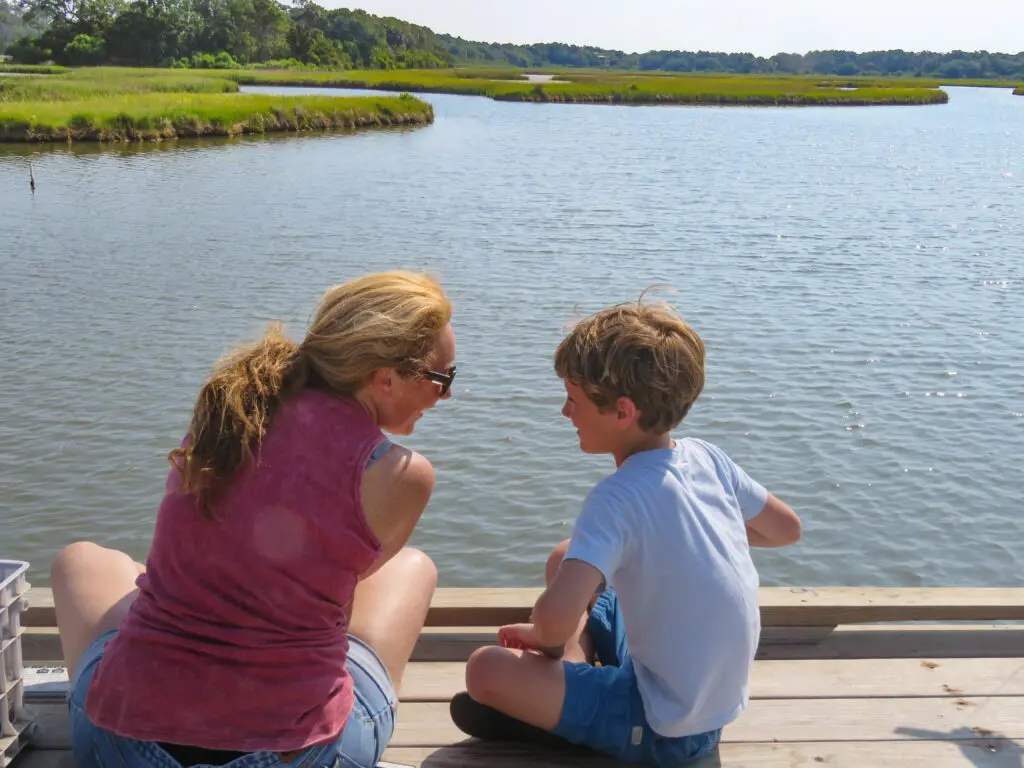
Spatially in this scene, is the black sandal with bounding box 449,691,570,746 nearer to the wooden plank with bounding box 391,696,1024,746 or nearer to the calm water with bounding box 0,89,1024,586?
the wooden plank with bounding box 391,696,1024,746

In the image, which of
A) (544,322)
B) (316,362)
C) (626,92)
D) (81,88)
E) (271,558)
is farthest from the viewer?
(626,92)

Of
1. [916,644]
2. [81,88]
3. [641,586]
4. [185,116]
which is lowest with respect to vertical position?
[185,116]

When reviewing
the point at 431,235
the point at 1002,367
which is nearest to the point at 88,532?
the point at 1002,367

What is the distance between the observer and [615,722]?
237cm

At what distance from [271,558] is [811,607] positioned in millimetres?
1757

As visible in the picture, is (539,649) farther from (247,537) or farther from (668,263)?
(668,263)

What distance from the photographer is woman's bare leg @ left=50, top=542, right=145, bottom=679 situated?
2281 millimetres

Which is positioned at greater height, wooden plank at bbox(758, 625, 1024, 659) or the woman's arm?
the woman's arm

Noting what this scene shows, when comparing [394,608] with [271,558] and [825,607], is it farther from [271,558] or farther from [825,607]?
[825,607]

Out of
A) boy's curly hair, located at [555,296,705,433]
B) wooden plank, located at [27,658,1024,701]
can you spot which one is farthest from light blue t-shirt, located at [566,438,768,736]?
wooden plank, located at [27,658,1024,701]

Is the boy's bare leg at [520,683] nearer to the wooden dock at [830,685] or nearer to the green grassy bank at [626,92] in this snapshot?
the wooden dock at [830,685]

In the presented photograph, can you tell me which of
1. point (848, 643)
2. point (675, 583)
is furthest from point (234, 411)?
point (848, 643)

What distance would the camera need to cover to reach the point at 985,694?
279cm

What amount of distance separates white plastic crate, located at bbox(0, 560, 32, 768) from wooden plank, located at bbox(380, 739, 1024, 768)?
792 mm
